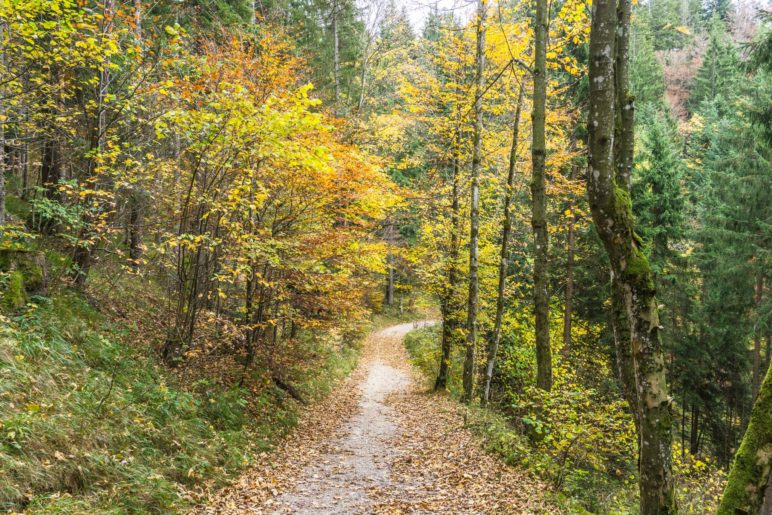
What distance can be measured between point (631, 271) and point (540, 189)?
418 cm

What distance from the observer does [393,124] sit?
19953mm

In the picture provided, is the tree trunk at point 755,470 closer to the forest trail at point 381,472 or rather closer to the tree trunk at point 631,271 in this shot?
the tree trunk at point 631,271

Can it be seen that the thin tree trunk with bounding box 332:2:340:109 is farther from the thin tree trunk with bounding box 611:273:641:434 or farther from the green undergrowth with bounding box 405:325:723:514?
the thin tree trunk with bounding box 611:273:641:434

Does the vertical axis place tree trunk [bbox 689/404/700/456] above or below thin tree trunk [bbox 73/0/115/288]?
below

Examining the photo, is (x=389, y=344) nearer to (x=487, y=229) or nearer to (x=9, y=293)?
(x=487, y=229)

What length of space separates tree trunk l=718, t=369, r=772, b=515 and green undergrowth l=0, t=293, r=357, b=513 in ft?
18.2

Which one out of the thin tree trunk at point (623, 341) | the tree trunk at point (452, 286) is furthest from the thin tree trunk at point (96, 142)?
the tree trunk at point (452, 286)

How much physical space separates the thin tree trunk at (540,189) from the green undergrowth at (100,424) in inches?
224

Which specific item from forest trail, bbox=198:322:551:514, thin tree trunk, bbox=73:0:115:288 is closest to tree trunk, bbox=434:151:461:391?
forest trail, bbox=198:322:551:514

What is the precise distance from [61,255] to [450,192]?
11.1m

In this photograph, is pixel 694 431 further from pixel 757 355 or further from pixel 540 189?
pixel 540 189

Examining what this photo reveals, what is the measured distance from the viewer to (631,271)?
Answer: 159 inches

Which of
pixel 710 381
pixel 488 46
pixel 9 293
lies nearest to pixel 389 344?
pixel 710 381

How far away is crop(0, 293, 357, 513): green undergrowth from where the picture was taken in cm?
456
